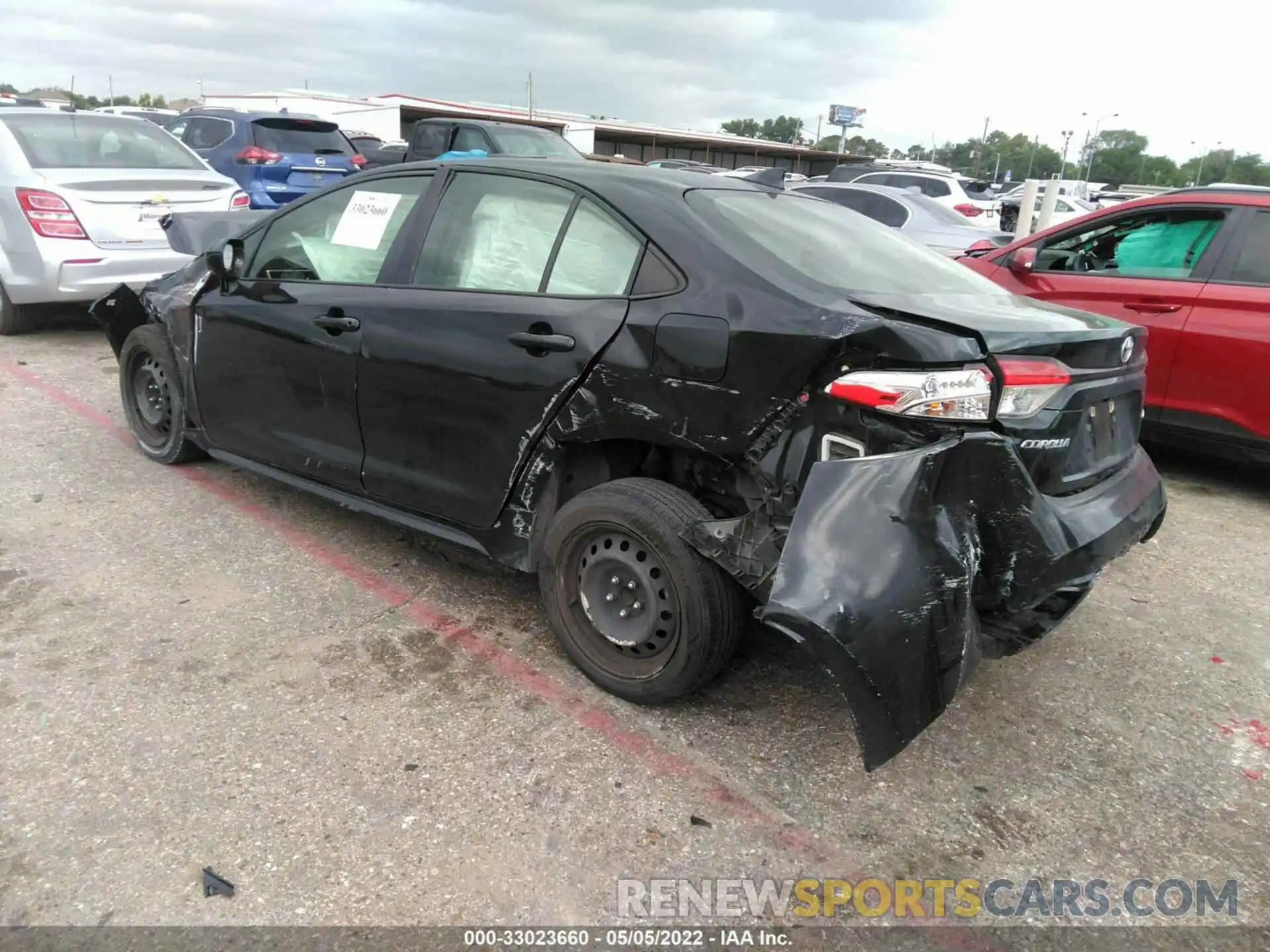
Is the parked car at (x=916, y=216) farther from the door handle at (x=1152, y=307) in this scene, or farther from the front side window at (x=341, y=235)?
the front side window at (x=341, y=235)

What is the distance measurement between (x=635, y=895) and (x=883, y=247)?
7.56ft

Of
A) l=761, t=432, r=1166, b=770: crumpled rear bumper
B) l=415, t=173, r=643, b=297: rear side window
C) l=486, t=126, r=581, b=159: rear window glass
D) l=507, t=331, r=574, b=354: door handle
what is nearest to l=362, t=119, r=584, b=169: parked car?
l=486, t=126, r=581, b=159: rear window glass

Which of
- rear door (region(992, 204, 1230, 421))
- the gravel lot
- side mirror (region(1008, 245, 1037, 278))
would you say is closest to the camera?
the gravel lot

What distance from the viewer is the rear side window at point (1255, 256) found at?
4688 mm

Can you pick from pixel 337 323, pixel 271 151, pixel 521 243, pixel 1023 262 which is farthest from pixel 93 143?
pixel 1023 262

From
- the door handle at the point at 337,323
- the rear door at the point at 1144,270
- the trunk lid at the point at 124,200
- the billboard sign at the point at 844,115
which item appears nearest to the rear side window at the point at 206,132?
the trunk lid at the point at 124,200

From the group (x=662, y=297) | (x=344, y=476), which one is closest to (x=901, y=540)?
(x=662, y=297)

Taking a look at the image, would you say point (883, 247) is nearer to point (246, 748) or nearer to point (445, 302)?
point (445, 302)

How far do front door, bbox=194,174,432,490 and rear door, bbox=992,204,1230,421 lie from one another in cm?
362

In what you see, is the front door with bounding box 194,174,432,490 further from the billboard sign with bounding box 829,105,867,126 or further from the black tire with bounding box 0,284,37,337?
the billboard sign with bounding box 829,105,867,126

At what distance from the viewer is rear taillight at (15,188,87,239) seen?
6.49 meters

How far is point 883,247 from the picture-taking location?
3.21 metres

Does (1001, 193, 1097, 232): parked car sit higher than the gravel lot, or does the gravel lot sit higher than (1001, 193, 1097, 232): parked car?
the gravel lot

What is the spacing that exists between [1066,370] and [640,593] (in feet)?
4.55
